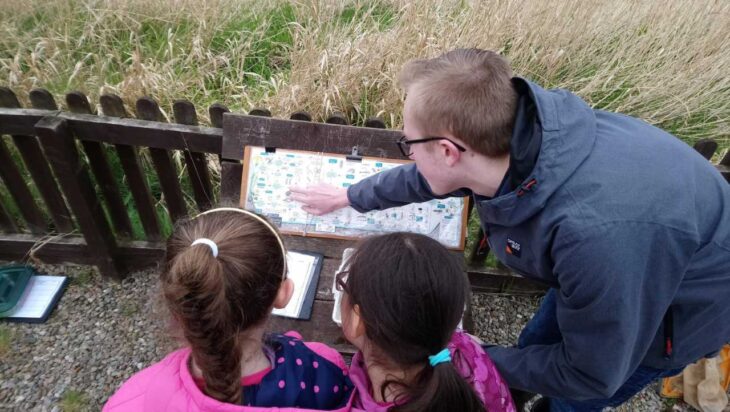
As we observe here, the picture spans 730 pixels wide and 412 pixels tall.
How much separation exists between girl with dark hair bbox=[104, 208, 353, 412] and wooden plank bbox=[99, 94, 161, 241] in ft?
5.38

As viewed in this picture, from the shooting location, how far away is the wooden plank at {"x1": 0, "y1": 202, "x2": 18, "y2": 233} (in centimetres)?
311

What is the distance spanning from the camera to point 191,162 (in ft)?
9.19

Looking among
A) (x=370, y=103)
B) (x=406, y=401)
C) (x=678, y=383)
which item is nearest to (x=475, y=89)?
(x=406, y=401)

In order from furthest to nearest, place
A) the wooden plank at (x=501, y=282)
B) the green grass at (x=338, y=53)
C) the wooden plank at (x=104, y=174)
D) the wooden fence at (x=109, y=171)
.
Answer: the green grass at (x=338, y=53)
the wooden plank at (x=501, y=282)
the wooden plank at (x=104, y=174)
the wooden fence at (x=109, y=171)

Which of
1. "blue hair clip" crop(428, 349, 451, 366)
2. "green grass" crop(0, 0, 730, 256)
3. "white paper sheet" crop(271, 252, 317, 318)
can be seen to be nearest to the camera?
"blue hair clip" crop(428, 349, 451, 366)

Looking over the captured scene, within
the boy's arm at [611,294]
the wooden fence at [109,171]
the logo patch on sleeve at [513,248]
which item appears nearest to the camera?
the boy's arm at [611,294]

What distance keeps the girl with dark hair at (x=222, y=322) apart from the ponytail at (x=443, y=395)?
0.25 metres

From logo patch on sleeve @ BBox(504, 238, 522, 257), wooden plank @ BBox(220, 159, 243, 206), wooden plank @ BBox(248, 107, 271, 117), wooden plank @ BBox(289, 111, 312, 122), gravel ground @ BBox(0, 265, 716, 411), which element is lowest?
gravel ground @ BBox(0, 265, 716, 411)

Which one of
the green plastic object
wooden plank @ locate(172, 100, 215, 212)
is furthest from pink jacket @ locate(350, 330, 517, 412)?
the green plastic object

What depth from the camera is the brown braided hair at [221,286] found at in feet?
3.92

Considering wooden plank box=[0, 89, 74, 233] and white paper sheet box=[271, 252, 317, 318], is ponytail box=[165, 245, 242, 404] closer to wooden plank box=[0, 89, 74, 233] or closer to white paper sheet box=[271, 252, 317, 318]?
white paper sheet box=[271, 252, 317, 318]

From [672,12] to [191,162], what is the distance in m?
4.70

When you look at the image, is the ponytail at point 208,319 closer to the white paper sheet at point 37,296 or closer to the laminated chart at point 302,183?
the laminated chart at point 302,183

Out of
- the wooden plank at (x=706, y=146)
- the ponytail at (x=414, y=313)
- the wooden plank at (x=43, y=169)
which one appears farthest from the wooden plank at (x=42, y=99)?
the wooden plank at (x=706, y=146)
